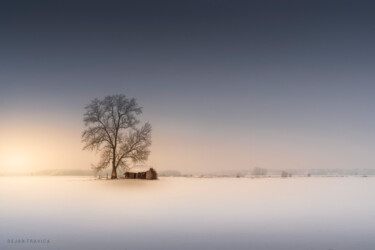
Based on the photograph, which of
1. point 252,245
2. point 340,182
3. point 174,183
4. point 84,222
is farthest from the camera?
point 340,182

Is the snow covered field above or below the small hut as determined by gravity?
below

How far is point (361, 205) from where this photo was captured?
12062 millimetres

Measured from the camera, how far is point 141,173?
12.0m

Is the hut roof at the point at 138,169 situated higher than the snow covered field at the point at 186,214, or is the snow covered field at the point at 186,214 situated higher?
the hut roof at the point at 138,169

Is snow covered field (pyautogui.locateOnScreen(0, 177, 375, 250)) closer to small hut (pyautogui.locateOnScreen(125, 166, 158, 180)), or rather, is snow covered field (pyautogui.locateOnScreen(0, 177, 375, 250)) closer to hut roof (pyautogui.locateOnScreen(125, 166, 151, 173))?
small hut (pyautogui.locateOnScreen(125, 166, 158, 180))

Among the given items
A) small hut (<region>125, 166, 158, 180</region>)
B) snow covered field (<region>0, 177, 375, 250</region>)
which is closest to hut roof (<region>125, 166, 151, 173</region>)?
small hut (<region>125, 166, 158, 180</region>)

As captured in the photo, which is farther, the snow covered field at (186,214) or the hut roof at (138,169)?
the hut roof at (138,169)

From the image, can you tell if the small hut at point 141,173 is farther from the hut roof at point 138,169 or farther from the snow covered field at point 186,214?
the snow covered field at point 186,214

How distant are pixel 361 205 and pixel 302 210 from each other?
6.77ft

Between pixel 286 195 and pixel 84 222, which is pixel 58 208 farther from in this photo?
pixel 286 195

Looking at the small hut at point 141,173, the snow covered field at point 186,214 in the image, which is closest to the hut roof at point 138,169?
the small hut at point 141,173

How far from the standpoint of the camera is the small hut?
1187cm

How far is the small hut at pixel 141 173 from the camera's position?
38.9ft

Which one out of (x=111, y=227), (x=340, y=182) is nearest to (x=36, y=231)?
(x=111, y=227)
